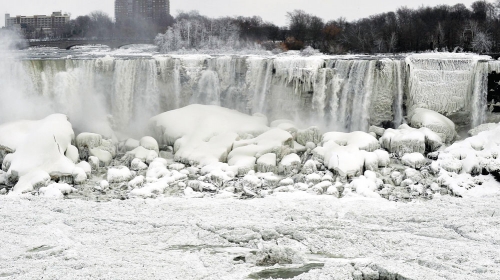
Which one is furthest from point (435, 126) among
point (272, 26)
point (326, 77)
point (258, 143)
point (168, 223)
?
point (272, 26)

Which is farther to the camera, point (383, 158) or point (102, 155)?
point (102, 155)

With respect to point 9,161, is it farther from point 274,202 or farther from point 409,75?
point 409,75

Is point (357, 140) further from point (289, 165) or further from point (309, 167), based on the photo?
point (289, 165)

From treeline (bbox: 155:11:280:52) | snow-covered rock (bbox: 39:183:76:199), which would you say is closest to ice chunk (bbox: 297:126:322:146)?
snow-covered rock (bbox: 39:183:76:199)

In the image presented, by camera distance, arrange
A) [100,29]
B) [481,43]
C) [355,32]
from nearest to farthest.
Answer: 1. [481,43]
2. [355,32]
3. [100,29]

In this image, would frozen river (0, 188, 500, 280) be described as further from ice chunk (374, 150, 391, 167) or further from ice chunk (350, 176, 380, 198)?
ice chunk (374, 150, 391, 167)

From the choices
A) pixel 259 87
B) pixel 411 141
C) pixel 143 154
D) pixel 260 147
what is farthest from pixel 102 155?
pixel 411 141

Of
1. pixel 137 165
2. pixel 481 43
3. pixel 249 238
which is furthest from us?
pixel 481 43
